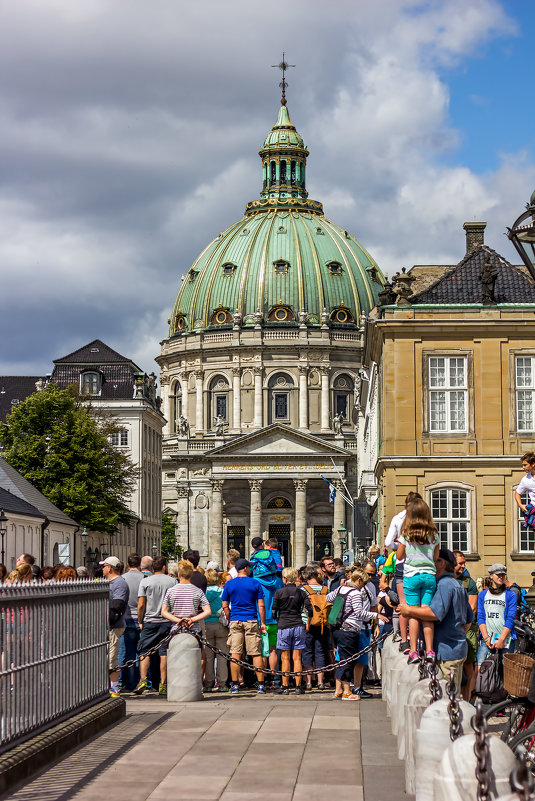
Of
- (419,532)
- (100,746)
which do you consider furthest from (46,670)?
(419,532)

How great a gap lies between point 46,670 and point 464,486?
1042 inches

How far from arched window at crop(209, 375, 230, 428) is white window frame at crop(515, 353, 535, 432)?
91288 mm

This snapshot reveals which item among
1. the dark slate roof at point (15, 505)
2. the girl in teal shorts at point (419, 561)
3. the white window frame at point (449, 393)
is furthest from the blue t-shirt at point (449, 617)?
the dark slate roof at point (15, 505)

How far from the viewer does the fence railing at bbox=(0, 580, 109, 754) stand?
1001cm

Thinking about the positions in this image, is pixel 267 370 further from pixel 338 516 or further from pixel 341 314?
pixel 338 516

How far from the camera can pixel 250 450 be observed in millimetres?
111625

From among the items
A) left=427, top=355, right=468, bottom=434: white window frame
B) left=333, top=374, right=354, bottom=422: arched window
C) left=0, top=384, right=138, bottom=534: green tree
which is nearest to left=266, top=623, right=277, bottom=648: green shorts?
left=427, top=355, right=468, bottom=434: white window frame

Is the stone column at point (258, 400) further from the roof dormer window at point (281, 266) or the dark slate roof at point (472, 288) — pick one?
the dark slate roof at point (472, 288)

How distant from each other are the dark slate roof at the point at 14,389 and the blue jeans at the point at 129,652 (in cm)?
8373

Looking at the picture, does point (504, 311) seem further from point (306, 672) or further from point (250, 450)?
point (250, 450)

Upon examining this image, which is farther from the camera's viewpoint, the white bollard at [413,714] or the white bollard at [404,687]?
the white bollard at [404,687]

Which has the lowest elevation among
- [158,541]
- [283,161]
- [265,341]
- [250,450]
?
[158,541]

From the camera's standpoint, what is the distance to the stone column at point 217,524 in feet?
373

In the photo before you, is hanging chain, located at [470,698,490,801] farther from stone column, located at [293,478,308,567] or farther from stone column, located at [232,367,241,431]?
stone column, located at [232,367,241,431]
